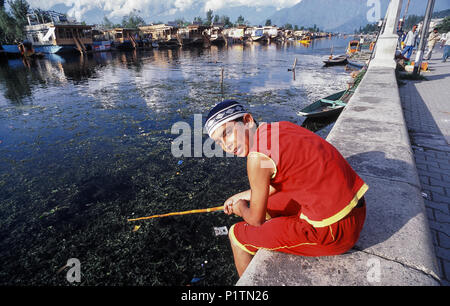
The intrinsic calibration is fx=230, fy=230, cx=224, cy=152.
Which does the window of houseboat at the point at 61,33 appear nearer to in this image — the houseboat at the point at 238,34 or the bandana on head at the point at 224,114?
the bandana on head at the point at 224,114

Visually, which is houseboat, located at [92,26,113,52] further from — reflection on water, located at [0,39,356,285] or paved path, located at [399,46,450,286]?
paved path, located at [399,46,450,286]

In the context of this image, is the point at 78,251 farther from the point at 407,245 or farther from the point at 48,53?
the point at 48,53

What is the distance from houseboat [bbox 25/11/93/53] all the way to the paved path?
53.5m

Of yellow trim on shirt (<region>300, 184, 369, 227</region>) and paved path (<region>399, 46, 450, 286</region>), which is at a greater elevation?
yellow trim on shirt (<region>300, 184, 369, 227</region>)

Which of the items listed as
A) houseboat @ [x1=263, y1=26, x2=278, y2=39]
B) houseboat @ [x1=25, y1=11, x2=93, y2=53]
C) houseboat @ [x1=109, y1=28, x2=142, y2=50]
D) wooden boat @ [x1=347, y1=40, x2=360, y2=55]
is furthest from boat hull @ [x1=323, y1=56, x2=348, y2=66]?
houseboat @ [x1=263, y1=26, x2=278, y2=39]

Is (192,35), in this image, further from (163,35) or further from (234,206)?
(234,206)

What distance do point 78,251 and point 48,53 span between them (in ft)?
184

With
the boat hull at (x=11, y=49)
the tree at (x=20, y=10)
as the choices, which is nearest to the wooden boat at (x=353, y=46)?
the boat hull at (x=11, y=49)

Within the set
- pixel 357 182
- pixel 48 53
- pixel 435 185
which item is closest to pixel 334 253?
pixel 357 182


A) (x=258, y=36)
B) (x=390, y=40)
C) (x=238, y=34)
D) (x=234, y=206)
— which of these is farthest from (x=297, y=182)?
(x=238, y=34)

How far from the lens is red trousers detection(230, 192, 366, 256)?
1728mm

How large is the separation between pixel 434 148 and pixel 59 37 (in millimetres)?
57064

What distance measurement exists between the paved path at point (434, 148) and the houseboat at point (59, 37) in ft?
175
